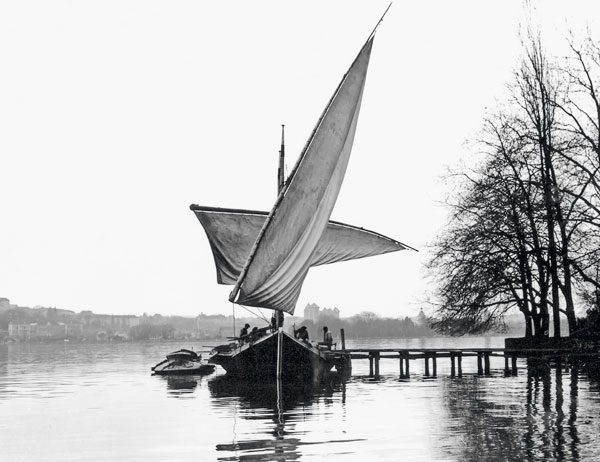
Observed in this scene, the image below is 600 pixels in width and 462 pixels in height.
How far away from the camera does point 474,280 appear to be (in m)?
42.3

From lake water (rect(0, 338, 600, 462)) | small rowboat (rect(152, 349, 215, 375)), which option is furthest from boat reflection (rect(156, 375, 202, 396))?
small rowboat (rect(152, 349, 215, 375))

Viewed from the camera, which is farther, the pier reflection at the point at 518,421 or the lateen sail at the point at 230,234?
the lateen sail at the point at 230,234

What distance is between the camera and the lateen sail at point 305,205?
30312mm

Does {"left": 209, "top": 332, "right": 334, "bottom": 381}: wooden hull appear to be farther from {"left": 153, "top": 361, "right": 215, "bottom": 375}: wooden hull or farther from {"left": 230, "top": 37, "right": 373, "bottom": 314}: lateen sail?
{"left": 153, "top": 361, "right": 215, "bottom": 375}: wooden hull

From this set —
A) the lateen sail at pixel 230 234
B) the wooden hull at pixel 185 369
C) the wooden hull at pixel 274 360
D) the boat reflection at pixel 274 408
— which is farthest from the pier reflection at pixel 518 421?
the wooden hull at pixel 185 369

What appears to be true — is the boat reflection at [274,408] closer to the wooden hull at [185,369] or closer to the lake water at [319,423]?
the lake water at [319,423]

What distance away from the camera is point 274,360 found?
37.5 metres

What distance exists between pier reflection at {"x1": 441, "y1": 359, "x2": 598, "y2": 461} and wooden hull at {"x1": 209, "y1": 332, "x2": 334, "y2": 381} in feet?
20.4

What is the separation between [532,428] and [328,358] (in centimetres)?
2201

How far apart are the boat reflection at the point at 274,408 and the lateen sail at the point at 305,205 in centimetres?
343

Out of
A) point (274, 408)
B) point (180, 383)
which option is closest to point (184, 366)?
point (180, 383)

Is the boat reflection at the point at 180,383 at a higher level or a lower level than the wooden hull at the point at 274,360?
lower

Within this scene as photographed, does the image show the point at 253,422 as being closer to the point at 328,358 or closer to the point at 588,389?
the point at 588,389

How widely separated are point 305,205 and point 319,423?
34.8ft
